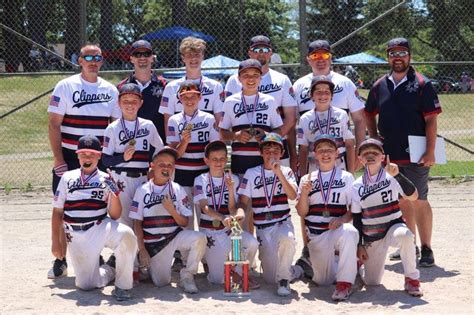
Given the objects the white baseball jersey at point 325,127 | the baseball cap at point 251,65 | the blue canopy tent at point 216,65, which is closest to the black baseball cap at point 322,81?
the white baseball jersey at point 325,127

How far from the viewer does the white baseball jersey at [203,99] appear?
6.78 meters

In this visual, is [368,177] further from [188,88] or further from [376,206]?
[188,88]

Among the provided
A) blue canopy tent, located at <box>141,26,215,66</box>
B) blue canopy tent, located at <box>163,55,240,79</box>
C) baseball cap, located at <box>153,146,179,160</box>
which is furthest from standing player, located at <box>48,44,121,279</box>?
blue canopy tent, located at <box>163,55,240,79</box>

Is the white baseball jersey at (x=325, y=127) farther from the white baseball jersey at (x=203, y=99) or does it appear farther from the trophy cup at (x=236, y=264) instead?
the trophy cup at (x=236, y=264)

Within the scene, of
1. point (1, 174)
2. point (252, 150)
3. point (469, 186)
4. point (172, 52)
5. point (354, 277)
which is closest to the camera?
point (354, 277)

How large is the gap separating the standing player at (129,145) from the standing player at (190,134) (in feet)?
0.69

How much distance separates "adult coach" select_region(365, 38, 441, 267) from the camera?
6.89 meters

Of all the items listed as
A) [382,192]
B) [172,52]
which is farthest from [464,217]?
[172,52]

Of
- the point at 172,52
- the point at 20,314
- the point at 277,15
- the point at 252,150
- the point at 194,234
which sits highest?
the point at 277,15

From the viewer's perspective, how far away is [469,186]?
11.5 m

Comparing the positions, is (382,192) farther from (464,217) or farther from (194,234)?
(464,217)

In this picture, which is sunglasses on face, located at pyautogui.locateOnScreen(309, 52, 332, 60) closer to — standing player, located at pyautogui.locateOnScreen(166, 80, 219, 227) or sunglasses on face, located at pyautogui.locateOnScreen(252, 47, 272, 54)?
sunglasses on face, located at pyautogui.locateOnScreen(252, 47, 272, 54)

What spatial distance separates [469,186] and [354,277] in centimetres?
622

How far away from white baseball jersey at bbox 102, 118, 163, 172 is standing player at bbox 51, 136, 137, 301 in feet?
0.86
